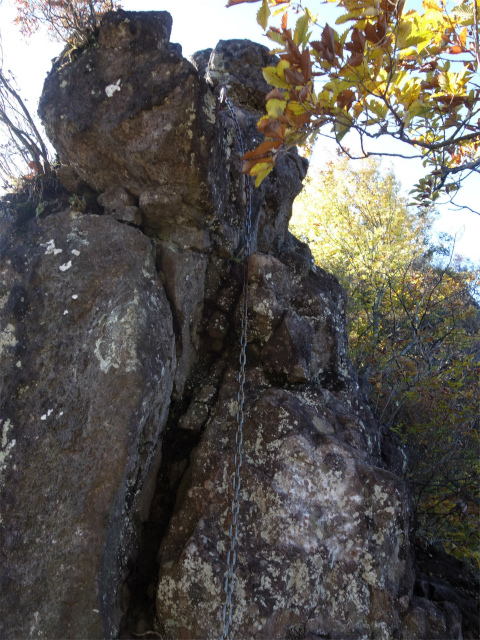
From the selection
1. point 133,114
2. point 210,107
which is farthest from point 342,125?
point 133,114

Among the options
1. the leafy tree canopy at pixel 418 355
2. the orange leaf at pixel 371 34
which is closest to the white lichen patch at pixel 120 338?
the orange leaf at pixel 371 34

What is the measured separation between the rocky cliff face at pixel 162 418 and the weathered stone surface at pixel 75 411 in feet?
0.03

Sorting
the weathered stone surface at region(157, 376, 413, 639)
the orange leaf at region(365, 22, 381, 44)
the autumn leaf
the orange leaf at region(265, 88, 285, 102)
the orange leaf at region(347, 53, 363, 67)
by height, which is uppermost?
the orange leaf at region(365, 22, 381, 44)

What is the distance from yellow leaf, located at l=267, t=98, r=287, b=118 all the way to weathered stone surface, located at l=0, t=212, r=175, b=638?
4.74 feet

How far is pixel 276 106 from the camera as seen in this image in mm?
2076

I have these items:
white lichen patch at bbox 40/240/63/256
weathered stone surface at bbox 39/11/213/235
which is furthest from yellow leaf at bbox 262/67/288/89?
white lichen patch at bbox 40/240/63/256

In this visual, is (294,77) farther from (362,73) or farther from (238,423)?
(238,423)

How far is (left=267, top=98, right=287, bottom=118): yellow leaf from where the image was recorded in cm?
207

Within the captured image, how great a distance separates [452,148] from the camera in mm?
2941

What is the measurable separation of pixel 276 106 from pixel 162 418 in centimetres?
207

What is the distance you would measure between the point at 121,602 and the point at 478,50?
10.7 ft

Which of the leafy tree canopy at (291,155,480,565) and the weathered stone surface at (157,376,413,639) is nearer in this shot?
the weathered stone surface at (157,376,413,639)

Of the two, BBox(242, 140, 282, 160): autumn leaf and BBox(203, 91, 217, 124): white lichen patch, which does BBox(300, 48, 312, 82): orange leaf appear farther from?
BBox(203, 91, 217, 124): white lichen patch

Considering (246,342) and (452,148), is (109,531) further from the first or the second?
(452,148)
